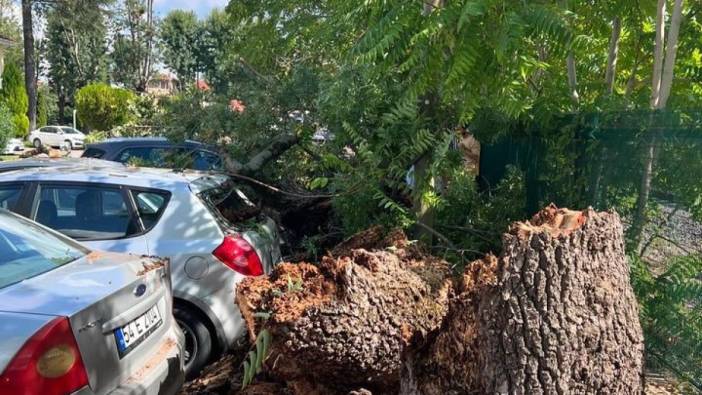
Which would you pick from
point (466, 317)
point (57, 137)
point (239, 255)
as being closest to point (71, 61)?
point (57, 137)

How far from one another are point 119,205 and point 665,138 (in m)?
3.92

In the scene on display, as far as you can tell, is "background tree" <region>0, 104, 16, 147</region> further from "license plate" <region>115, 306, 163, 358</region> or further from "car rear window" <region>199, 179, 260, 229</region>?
"license plate" <region>115, 306, 163, 358</region>

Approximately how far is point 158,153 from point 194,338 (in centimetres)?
396

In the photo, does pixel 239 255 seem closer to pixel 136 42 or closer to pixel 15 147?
pixel 15 147

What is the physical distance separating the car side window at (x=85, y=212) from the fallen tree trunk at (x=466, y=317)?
1.49 m

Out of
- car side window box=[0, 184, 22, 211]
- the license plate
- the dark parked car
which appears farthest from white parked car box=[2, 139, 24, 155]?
the license plate

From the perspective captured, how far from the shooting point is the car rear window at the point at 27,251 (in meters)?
3.27

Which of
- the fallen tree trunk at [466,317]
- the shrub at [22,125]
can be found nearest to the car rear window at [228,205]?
the fallen tree trunk at [466,317]

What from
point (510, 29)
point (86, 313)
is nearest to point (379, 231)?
point (510, 29)

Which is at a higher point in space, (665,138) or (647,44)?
(647,44)

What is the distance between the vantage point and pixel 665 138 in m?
3.84

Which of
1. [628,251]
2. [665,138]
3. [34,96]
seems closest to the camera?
[665,138]

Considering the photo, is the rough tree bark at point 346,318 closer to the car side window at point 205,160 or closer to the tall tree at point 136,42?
the car side window at point 205,160

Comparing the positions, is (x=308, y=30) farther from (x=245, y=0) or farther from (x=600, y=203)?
(x=600, y=203)
